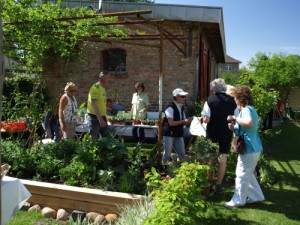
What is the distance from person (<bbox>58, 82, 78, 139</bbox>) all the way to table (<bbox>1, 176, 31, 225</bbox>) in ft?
11.8

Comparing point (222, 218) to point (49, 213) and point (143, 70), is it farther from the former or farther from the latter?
point (143, 70)

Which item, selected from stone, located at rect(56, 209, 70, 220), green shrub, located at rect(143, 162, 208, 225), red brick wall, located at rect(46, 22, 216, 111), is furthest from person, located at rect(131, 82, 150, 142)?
green shrub, located at rect(143, 162, 208, 225)

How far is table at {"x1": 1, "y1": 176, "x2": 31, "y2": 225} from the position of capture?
235 cm

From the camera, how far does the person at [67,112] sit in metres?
6.13

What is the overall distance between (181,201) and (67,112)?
3.83 m

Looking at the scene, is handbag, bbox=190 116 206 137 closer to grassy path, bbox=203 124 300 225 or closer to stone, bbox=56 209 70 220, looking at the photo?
grassy path, bbox=203 124 300 225

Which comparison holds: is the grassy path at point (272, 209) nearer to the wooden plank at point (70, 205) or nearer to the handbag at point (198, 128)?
the handbag at point (198, 128)

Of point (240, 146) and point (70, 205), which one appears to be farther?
point (240, 146)

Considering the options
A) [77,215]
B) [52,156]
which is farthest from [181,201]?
[52,156]

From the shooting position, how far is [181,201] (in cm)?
299

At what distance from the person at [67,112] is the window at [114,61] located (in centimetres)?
451

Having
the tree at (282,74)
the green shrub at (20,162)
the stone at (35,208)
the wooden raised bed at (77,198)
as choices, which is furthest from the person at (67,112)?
the tree at (282,74)

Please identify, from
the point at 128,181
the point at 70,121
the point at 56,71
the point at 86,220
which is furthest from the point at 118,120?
the point at 56,71

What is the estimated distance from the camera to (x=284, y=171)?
6.92 meters
